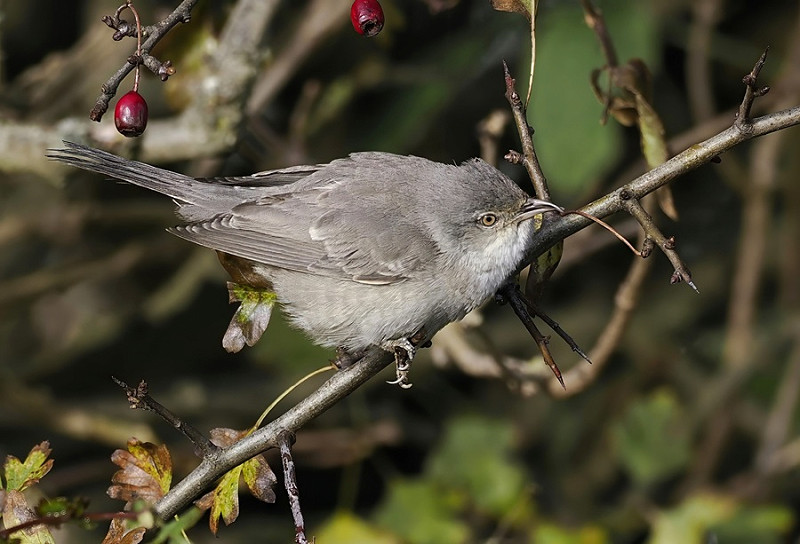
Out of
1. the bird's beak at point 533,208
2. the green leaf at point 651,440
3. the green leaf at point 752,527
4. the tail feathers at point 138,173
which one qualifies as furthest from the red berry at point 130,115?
the green leaf at point 752,527

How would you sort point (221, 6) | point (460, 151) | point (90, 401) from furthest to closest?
1. point (460, 151)
2. point (90, 401)
3. point (221, 6)

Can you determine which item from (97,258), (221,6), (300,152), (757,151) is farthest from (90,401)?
(757,151)

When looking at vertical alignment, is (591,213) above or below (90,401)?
below

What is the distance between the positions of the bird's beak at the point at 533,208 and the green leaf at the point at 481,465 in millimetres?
1707

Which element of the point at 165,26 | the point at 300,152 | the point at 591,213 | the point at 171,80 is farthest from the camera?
the point at 300,152

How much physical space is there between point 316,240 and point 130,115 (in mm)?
1064

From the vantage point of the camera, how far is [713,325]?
605 cm

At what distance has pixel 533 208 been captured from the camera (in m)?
3.29

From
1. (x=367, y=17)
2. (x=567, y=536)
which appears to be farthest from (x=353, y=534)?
(x=367, y=17)

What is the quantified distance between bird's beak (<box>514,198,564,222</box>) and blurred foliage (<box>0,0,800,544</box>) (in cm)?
113

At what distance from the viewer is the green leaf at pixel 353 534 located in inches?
171

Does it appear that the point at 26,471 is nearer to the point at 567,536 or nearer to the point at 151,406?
the point at 151,406

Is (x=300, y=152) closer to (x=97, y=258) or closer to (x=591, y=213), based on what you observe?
(x=97, y=258)

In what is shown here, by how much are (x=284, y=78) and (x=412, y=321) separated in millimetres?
2177
